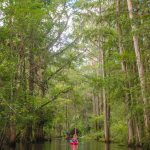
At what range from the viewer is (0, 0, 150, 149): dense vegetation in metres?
17.5

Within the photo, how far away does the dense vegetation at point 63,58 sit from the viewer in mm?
17484

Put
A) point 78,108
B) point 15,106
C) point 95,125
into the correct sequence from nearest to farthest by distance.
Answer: point 15,106 < point 95,125 < point 78,108

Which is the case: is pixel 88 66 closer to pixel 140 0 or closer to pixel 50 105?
pixel 50 105

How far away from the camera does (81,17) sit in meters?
28.5

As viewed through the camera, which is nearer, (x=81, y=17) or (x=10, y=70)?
(x=10, y=70)

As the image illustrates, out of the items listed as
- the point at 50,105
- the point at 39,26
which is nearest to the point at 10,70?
the point at 39,26

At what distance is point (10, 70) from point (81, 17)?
12434 millimetres

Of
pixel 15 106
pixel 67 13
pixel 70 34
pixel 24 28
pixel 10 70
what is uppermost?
pixel 67 13

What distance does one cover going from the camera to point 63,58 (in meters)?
27.5

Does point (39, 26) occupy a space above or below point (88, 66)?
below

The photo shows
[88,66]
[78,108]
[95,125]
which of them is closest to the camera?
[95,125]

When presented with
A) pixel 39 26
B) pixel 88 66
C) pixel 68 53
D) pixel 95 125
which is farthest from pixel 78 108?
pixel 39 26

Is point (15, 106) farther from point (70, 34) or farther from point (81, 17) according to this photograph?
point (81, 17)

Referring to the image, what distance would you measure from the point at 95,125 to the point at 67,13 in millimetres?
21680
